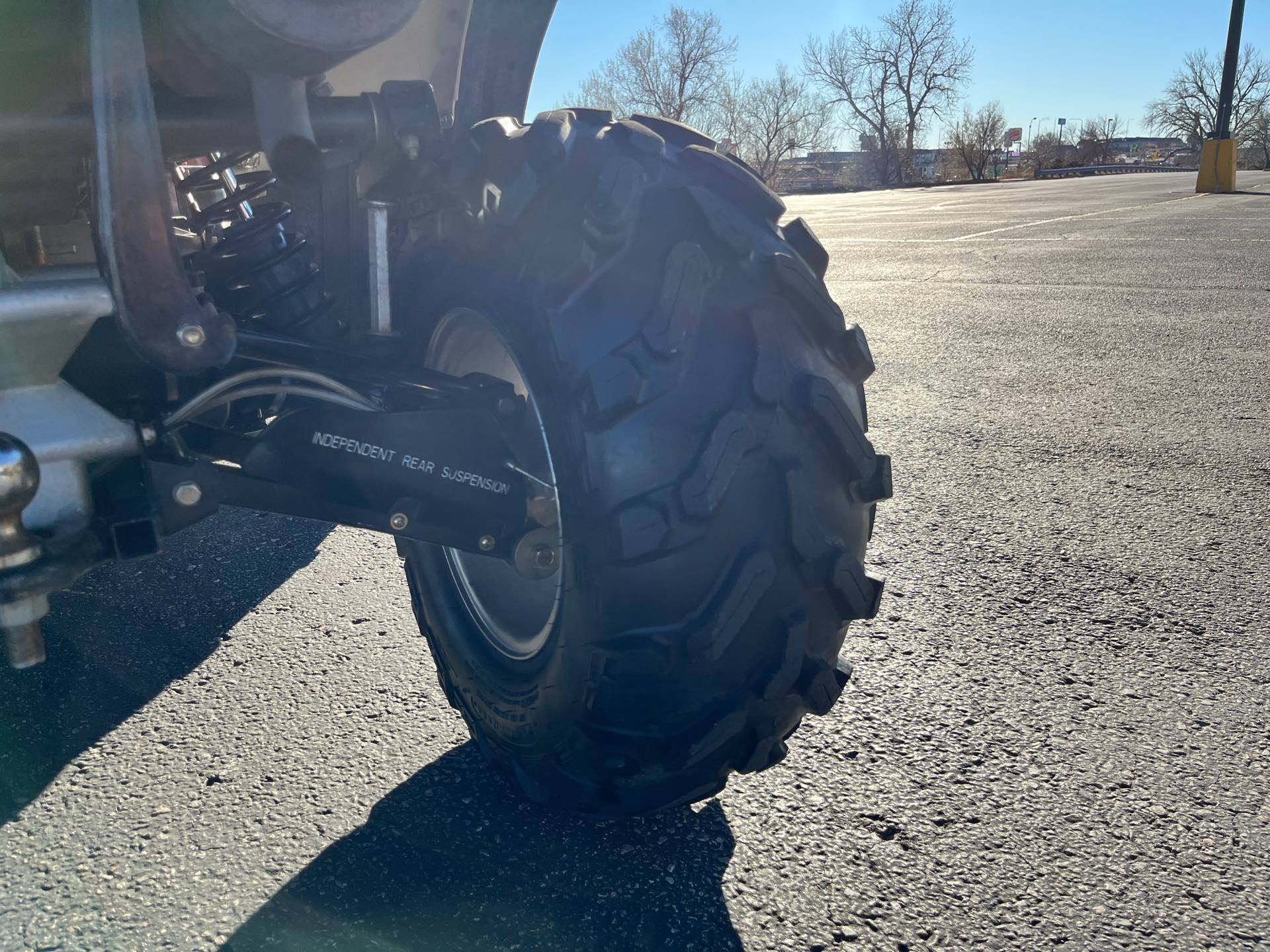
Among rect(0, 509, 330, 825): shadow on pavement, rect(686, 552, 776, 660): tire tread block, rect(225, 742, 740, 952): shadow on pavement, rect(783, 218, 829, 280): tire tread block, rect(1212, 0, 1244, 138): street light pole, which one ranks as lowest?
rect(225, 742, 740, 952): shadow on pavement

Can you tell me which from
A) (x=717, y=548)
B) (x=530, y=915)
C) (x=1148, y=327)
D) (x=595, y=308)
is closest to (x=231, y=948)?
(x=530, y=915)

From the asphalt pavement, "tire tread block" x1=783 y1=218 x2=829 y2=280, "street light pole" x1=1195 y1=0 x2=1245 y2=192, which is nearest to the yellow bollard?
"street light pole" x1=1195 y1=0 x2=1245 y2=192

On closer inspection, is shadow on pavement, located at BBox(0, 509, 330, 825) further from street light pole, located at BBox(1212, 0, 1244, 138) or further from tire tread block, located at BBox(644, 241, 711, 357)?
street light pole, located at BBox(1212, 0, 1244, 138)

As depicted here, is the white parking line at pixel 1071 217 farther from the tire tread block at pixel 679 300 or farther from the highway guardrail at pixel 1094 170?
the highway guardrail at pixel 1094 170

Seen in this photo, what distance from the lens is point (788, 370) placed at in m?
1.59

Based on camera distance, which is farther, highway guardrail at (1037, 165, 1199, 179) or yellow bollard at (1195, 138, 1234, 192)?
highway guardrail at (1037, 165, 1199, 179)

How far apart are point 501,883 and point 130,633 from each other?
1.58 meters

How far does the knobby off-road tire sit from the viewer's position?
1.54 metres

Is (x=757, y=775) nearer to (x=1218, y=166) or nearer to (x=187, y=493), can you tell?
(x=187, y=493)

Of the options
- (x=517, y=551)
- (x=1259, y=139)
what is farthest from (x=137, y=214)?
(x=1259, y=139)

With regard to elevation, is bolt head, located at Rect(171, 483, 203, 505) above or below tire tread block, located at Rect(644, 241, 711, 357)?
below

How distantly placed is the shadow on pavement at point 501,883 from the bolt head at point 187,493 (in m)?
0.70

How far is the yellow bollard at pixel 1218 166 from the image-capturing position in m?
24.8

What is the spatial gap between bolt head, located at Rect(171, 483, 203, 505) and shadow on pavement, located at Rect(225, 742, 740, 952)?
0.70m
